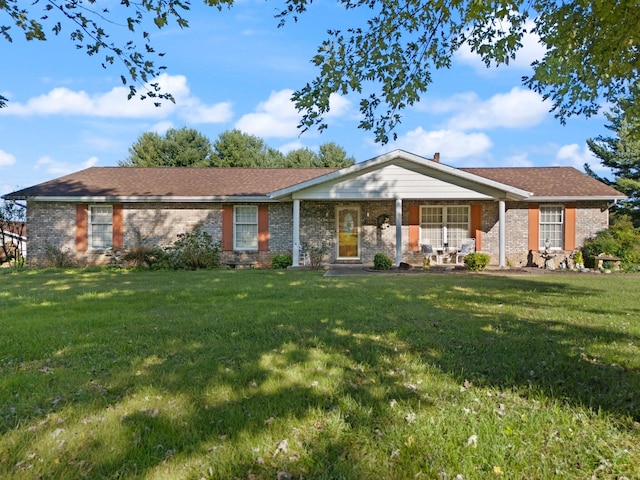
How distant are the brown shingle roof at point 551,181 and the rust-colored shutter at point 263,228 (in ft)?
33.7

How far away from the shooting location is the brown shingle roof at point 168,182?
16656 millimetres

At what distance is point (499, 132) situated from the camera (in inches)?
797

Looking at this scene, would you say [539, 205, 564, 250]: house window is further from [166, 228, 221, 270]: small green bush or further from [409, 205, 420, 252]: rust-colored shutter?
[166, 228, 221, 270]: small green bush

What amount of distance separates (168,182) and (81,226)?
394 cm

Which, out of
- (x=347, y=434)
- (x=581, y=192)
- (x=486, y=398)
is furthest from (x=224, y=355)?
(x=581, y=192)

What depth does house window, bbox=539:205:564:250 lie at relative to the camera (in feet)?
53.9

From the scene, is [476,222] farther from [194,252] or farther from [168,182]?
[168,182]

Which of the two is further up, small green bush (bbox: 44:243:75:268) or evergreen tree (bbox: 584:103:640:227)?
evergreen tree (bbox: 584:103:640:227)

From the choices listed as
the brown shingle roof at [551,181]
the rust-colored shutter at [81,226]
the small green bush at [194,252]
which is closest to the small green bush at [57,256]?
the rust-colored shutter at [81,226]

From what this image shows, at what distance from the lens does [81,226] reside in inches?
656

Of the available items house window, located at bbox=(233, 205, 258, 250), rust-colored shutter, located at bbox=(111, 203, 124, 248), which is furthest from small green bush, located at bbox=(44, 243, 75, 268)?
house window, located at bbox=(233, 205, 258, 250)

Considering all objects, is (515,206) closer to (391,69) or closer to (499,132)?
(499,132)

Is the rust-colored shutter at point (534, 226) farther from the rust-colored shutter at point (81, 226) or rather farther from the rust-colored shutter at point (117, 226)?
the rust-colored shutter at point (81, 226)

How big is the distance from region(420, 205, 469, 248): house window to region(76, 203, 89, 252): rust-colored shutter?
13916 mm
